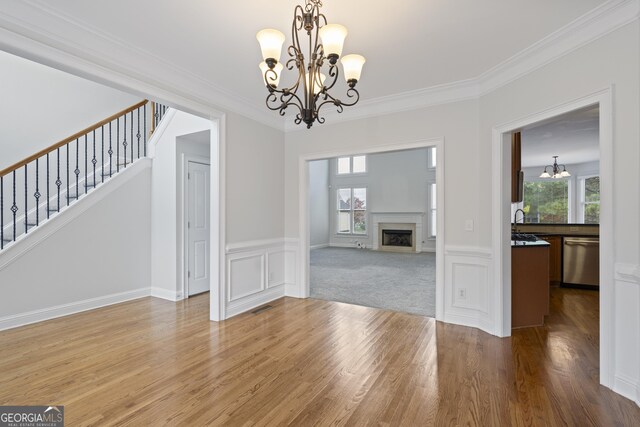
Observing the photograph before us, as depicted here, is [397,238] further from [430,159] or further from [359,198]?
[430,159]

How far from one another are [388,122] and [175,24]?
2.64 metres

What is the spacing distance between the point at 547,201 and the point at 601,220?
28.9ft

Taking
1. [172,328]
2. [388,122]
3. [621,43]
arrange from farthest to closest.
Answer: [388,122] < [172,328] < [621,43]

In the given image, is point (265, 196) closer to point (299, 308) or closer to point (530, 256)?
point (299, 308)

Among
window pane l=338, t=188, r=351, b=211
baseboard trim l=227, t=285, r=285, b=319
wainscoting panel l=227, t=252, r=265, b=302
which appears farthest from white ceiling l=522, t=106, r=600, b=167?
window pane l=338, t=188, r=351, b=211

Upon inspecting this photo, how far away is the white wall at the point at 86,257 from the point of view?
348cm

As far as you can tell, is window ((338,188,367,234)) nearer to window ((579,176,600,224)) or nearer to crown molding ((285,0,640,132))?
window ((579,176,600,224))

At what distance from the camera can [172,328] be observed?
136 inches

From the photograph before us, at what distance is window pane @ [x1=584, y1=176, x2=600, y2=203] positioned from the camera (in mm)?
8526

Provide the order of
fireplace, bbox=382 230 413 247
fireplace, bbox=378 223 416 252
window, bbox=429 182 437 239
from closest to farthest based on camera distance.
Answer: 1. window, bbox=429 182 437 239
2. fireplace, bbox=378 223 416 252
3. fireplace, bbox=382 230 413 247

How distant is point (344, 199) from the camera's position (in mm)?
11719

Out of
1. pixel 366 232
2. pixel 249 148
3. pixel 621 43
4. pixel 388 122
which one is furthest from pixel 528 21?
pixel 366 232

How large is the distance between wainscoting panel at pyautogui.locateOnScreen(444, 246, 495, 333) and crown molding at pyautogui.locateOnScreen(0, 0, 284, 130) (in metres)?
3.43

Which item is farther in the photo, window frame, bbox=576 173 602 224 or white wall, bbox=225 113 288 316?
window frame, bbox=576 173 602 224
